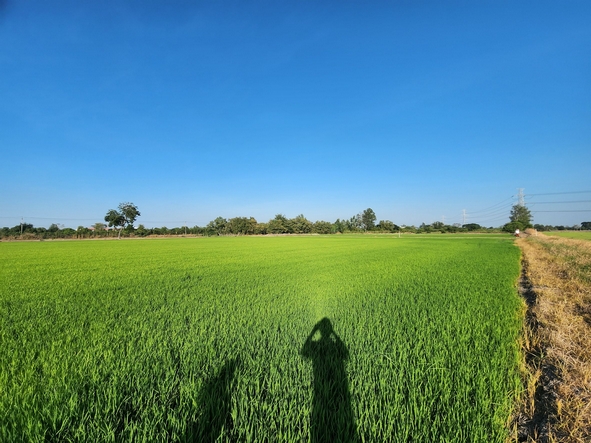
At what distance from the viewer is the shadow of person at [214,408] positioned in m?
2.10

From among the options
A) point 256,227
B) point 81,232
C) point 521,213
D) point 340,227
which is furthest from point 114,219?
point 521,213

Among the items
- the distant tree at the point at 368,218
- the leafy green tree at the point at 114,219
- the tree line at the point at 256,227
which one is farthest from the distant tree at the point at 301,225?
the leafy green tree at the point at 114,219

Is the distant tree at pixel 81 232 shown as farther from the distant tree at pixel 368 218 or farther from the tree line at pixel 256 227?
the distant tree at pixel 368 218

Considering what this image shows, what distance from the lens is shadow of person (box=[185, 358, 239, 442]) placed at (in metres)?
2.10

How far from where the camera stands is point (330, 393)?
2.64 meters

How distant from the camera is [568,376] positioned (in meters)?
3.08

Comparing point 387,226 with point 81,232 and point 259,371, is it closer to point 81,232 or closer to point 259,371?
point 81,232

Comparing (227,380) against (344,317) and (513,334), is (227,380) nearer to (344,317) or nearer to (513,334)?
(344,317)

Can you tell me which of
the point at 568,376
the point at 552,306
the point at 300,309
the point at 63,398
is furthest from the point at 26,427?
the point at 552,306

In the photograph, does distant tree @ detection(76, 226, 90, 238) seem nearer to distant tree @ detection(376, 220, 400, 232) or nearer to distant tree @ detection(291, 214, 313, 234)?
distant tree @ detection(291, 214, 313, 234)

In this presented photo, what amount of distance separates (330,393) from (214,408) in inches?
43.3

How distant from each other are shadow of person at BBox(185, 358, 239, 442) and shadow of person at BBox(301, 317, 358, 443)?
75 centimetres

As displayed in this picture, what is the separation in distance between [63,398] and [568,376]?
209 inches

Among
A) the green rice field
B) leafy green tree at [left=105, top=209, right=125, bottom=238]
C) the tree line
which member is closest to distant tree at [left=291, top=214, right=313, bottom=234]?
the tree line
